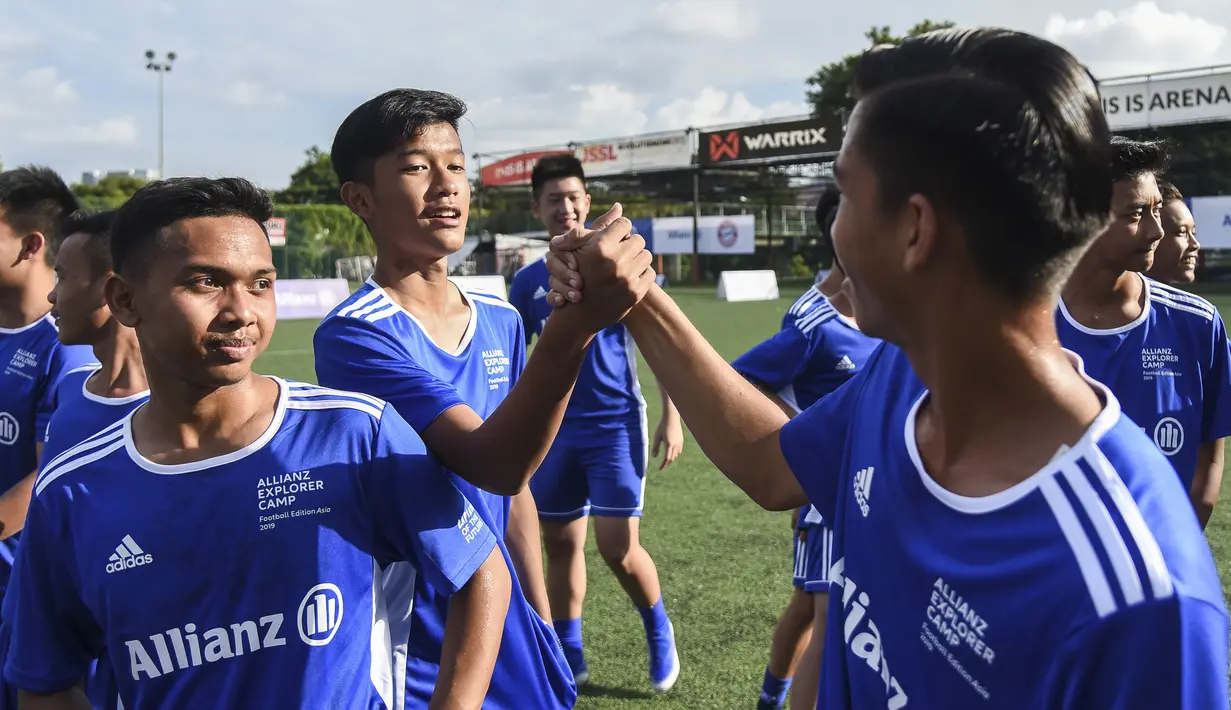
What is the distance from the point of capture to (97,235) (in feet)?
10.8

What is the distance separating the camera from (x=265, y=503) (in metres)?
1.93

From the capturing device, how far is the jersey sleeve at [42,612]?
1923 mm

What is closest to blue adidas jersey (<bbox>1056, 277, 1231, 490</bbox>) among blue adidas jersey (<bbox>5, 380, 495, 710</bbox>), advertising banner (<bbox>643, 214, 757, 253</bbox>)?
blue adidas jersey (<bbox>5, 380, 495, 710</bbox>)

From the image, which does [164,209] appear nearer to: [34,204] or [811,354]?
[34,204]

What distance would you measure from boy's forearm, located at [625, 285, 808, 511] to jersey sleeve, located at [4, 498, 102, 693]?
3.98ft

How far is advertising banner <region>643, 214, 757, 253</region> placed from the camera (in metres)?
37.5

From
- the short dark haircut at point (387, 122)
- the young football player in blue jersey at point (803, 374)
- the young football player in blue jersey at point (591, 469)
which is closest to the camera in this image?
the short dark haircut at point (387, 122)

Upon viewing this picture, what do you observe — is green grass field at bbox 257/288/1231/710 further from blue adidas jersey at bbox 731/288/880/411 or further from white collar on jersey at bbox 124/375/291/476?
white collar on jersey at bbox 124/375/291/476

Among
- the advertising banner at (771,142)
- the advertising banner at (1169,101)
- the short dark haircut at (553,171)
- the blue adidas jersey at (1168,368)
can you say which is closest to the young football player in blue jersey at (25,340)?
the short dark haircut at (553,171)

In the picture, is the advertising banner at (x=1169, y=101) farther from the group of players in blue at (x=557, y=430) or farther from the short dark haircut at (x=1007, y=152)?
the short dark haircut at (x=1007, y=152)

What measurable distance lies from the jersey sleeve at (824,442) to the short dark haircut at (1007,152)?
555 mm

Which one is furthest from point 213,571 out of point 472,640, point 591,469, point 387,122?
point 591,469

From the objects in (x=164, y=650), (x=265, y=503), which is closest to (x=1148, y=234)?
(x=265, y=503)

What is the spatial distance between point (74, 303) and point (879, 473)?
2756 millimetres
